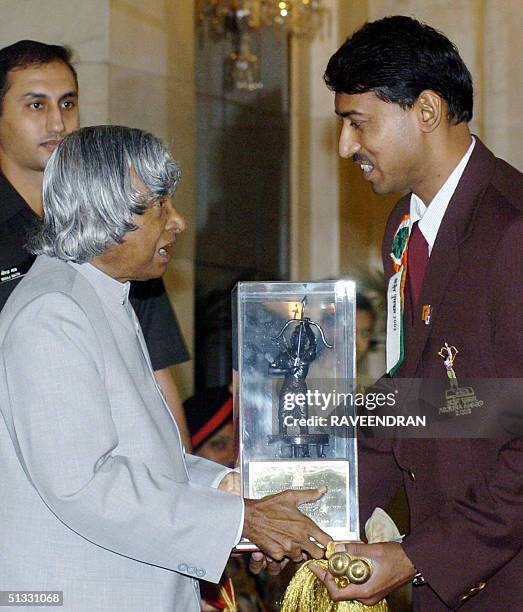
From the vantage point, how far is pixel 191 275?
6.53 metres

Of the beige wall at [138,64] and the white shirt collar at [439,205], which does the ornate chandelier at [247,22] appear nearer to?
the beige wall at [138,64]

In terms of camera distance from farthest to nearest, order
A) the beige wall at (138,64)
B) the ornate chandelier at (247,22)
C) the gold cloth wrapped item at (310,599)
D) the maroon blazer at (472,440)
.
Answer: the ornate chandelier at (247,22), the beige wall at (138,64), the gold cloth wrapped item at (310,599), the maroon blazer at (472,440)

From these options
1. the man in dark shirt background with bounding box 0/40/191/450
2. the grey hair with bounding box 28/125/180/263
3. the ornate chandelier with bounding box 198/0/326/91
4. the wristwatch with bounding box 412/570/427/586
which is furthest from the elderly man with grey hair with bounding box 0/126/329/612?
the ornate chandelier with bounding box 198/0/326/91

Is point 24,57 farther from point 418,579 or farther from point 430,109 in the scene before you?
point 418,579

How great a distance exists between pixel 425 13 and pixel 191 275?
2.12m

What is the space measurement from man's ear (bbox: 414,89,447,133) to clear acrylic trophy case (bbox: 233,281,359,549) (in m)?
0.45

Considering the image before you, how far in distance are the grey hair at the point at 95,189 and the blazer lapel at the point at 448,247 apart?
2.17 ft

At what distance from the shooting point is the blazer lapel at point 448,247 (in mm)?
2664

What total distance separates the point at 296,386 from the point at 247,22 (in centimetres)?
667

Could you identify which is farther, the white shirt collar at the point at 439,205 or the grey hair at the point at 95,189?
the white shirt collar at the point at 439,205

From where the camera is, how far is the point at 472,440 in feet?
8.60

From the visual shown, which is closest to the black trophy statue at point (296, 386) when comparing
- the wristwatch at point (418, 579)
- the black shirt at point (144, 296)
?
the wristwatch at point (418, 579)

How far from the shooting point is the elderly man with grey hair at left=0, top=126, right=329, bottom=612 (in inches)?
92.3

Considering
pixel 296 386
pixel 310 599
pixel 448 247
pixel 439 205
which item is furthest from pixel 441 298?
pixel 310 599
